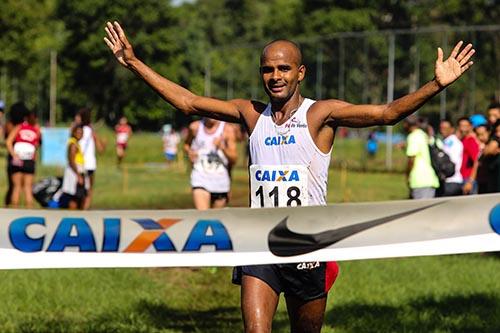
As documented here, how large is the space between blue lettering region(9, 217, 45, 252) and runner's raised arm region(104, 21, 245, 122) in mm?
1103

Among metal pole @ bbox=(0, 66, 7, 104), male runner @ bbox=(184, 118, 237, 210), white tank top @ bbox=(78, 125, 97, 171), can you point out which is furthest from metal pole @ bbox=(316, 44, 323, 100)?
metal pole @ bbox=(0, 66, 7, 104)

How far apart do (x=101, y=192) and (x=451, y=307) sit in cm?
1790

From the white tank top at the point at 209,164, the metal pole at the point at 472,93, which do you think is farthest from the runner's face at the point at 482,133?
the metal pole at the point at 472,93

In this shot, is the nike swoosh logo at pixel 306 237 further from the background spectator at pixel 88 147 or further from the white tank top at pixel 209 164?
the background spectator at pixel 88 147

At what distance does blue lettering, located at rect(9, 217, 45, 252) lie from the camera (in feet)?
21.2

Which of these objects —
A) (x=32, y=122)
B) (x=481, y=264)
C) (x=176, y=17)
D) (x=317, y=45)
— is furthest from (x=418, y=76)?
(x=176, y=17)

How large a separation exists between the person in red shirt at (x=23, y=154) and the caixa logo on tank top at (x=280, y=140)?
12.5 metres

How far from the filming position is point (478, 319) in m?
9.50

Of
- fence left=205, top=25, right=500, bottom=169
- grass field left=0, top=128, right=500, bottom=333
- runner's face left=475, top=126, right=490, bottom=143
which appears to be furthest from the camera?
fence left=205, top=25, right=500, bottom=169

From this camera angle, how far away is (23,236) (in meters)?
6.46

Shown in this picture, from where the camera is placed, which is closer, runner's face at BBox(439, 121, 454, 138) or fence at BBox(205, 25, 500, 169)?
runner's face at BBox(439, 121, 454, 138)

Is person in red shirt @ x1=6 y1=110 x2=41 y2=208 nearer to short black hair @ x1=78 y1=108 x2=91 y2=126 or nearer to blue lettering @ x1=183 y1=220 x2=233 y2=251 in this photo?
short black hair @ x1=78 y1=108 x2=91 y2=126

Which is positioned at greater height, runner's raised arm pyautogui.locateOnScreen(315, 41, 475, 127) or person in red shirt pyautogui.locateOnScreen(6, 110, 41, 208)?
runner's raised arm pyautogui.locateOnScreen(315, 41, 475, 127)

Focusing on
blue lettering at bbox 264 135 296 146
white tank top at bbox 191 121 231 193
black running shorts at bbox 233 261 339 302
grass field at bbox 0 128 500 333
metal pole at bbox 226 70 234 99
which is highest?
metal pole at bbox 226 70 234 99
